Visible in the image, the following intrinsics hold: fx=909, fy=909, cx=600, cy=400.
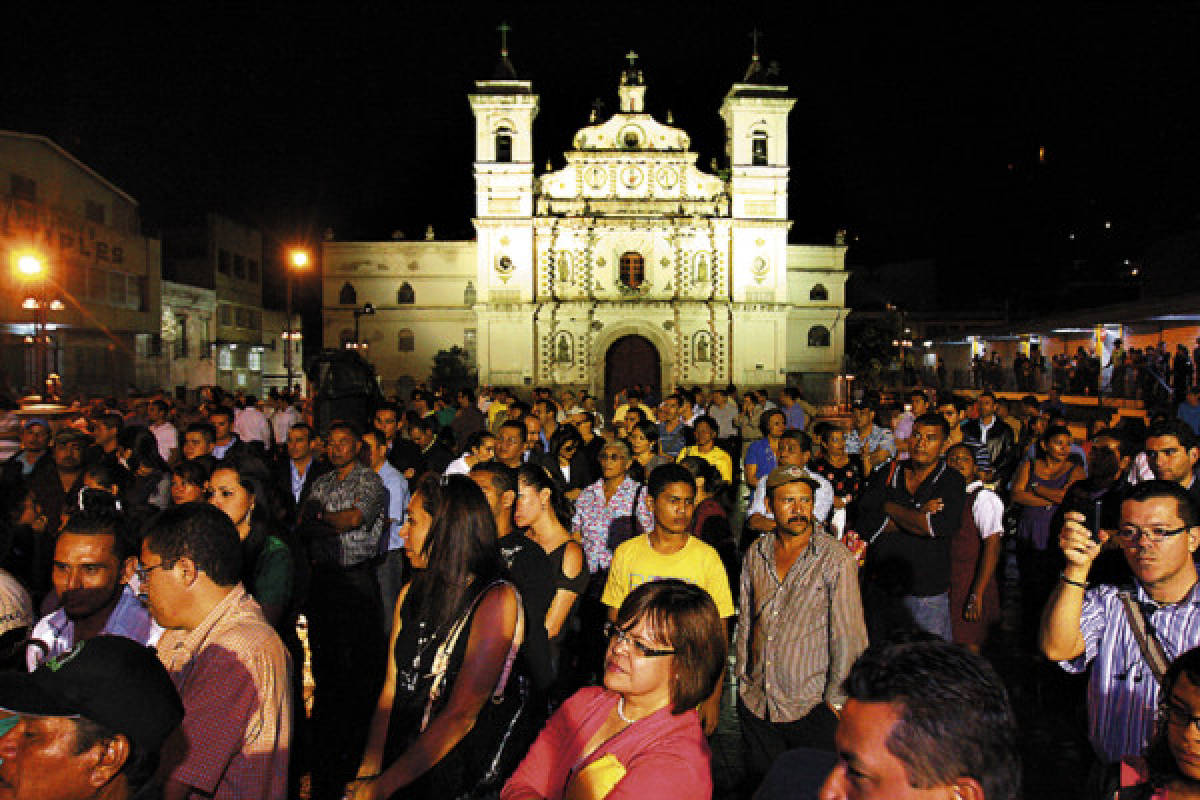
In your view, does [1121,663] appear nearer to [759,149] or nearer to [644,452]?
[644,452]

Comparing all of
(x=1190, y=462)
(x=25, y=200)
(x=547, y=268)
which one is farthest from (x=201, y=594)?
(x=547, y=268)

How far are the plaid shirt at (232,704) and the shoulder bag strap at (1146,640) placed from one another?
9.90 feet

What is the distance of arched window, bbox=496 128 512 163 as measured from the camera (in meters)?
38.8

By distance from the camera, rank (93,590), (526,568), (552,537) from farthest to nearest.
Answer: (552,537), (526,568), (93,590)

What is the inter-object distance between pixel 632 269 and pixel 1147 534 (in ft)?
121

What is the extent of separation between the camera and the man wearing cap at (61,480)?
6879 millimetres

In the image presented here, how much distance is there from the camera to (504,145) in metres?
39.0

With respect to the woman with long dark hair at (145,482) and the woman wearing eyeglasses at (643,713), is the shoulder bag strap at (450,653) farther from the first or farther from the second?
the woman with long dark hair at (145,482)

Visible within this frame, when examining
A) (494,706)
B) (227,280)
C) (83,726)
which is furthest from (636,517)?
(227,280)

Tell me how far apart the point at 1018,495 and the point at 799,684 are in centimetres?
511

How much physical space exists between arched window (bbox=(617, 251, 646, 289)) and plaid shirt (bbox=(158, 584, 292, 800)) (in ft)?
122

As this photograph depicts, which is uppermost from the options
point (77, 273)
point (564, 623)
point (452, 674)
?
point (77, 273)

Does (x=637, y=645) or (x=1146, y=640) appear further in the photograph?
(x=1146, y=640)

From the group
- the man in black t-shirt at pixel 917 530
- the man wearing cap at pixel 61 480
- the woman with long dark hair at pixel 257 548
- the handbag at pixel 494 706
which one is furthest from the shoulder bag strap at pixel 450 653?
the man wearing cap at pixel 61 480
